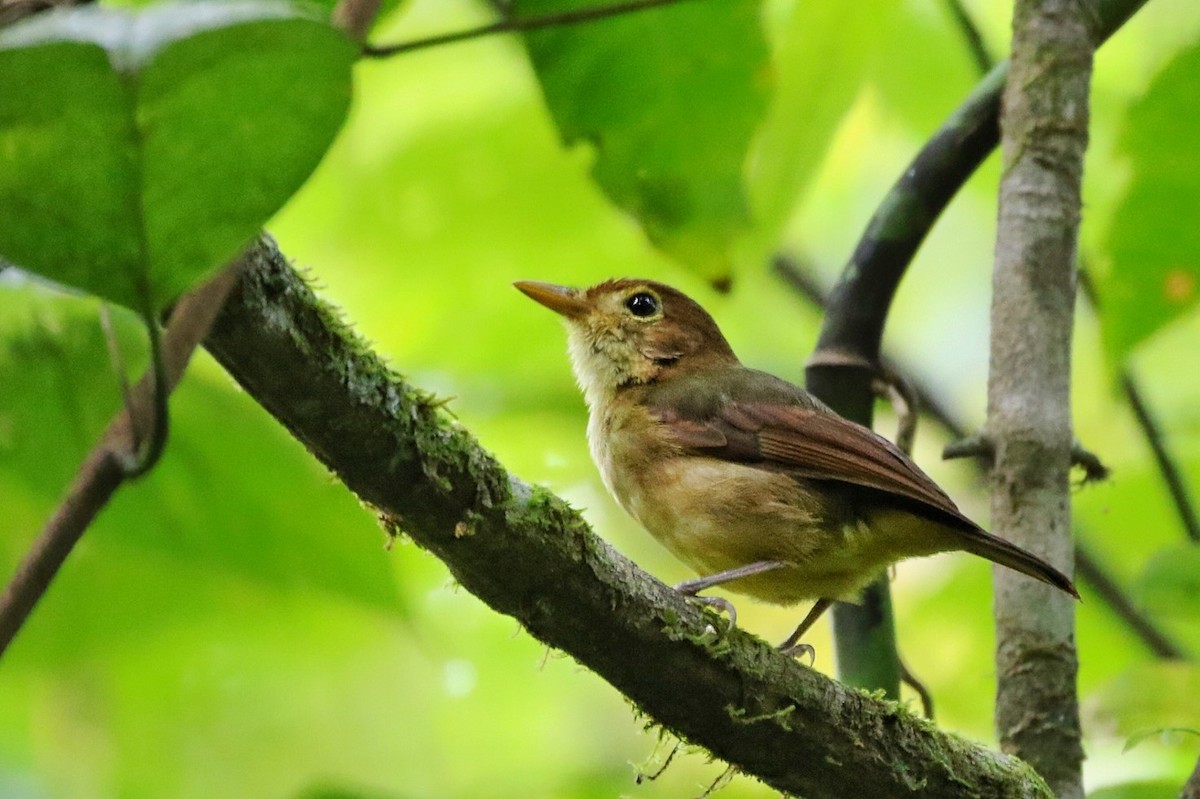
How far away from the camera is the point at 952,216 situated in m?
5.64

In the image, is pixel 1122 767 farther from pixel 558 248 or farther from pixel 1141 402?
pixel 558 248

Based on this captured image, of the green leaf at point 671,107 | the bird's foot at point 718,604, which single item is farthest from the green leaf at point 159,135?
the green leaf at point 671,107

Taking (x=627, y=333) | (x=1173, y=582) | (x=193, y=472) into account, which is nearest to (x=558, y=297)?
(x=627, y=333)

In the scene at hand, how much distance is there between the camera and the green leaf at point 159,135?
1.12m

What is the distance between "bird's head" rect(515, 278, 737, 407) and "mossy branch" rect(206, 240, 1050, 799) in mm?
1610

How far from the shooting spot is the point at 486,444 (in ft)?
13.0

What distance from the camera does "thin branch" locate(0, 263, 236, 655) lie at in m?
0.96

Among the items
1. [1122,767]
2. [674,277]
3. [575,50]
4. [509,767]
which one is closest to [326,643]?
[509,767]

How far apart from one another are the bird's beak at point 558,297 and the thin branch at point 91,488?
2562 mm

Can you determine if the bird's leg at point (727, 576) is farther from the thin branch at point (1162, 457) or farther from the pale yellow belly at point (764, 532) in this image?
the thin branch at point (1162, 457)

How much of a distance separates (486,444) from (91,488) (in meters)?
2.96

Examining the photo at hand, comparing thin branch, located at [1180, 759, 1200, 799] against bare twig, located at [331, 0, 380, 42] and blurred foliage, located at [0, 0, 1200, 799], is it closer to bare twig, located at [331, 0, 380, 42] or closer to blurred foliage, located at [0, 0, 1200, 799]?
blurred foliage, located at [0, 0, 1200, 799]

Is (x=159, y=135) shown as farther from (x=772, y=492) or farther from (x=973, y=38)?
(x=973, y=38)

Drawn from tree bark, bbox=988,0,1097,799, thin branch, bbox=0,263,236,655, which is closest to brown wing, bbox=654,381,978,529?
tree bark, bbox=988,0,1097,799
